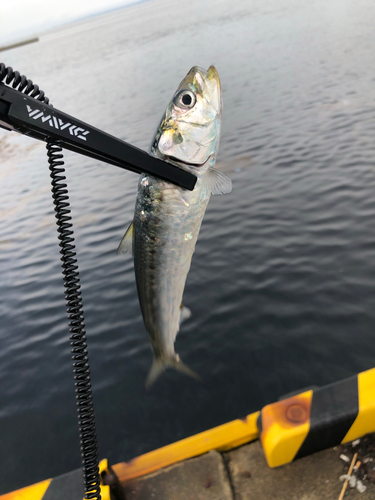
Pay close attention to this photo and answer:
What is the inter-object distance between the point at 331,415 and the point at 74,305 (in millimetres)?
2212

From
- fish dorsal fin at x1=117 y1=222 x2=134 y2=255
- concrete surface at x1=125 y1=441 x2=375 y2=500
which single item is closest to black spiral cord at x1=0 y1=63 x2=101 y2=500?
fish dorsal fin at x1=117 y1=222 x2=134 y2=255

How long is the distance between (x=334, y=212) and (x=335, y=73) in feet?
45.8

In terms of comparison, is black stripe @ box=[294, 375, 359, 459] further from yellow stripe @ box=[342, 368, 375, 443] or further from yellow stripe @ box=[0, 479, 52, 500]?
yellow stripe @ box=[0, 479, 52, 500]

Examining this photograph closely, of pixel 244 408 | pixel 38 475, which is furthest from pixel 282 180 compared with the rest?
pixel 38 475

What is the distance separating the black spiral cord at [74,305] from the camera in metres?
1.85

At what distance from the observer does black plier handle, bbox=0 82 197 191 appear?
1.60m

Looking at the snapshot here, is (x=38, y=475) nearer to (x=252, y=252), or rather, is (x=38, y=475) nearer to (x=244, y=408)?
(x=244, y=408)

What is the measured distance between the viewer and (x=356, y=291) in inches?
239

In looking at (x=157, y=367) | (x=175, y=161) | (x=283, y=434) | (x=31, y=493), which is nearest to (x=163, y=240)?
(x=175, y=161)

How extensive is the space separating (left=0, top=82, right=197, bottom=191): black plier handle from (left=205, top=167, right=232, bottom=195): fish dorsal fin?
12 centimetres

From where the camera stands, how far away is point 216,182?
1990 mm

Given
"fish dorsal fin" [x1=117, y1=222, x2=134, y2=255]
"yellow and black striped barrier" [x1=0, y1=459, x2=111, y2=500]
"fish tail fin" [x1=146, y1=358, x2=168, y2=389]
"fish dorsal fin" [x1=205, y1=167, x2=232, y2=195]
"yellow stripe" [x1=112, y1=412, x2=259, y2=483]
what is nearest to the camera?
"fish dorsal fin" [x1=205, y1=167, x2=232, y2=195]

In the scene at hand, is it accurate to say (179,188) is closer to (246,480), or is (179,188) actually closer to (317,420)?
(317,420)

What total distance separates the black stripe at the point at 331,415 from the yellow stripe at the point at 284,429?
53mm
